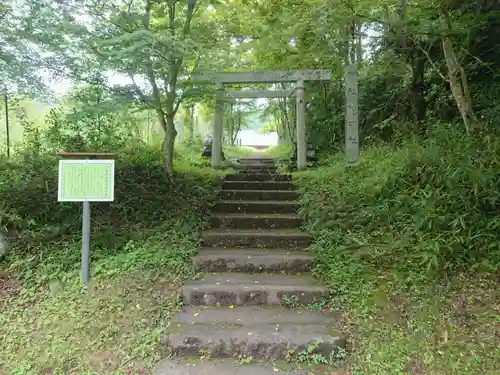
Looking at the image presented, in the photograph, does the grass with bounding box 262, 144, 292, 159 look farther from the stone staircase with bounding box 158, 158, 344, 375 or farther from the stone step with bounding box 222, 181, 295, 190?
the stone staircase with bounding box 158, 158, 344, 375

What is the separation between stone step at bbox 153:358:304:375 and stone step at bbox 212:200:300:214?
9.48 feet

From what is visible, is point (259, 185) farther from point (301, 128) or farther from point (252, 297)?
point (252, 297)

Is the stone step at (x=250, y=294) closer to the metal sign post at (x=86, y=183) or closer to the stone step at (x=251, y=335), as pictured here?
the stone step at (x=251, y=335)

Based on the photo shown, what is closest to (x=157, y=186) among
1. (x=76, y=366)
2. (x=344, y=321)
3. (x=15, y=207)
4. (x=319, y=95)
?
(x=15, y=207)

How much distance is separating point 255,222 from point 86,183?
7.96ft

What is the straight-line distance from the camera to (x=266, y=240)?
459 cm

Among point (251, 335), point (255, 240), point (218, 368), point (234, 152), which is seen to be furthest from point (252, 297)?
point (234, 152)

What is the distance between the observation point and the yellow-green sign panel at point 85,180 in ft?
11.8

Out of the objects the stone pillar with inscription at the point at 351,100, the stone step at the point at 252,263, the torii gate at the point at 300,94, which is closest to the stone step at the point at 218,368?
the stone step at the point at 252,263

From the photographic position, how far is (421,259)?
349 centimetres

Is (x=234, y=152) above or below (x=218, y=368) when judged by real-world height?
above

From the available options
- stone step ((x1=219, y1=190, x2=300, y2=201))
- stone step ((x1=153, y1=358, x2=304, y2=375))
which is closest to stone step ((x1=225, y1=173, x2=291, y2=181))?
stone step ((x1=219, y1=190, x2=300, y2=201))

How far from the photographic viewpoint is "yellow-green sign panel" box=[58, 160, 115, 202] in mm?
3590

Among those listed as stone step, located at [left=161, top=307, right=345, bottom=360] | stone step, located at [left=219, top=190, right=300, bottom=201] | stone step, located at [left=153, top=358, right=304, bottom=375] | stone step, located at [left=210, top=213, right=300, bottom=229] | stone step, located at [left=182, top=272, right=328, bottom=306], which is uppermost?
stone step, located at [left=219, top=190, right=300, bottom=201]
